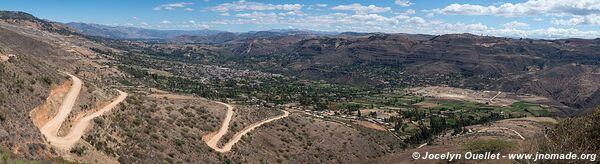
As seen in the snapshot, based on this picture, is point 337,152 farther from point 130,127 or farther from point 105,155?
point 105,155

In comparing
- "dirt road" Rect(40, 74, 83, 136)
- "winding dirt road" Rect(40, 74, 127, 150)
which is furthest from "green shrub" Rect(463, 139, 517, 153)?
"dirt road" Rect(40, 74, 83, 136)

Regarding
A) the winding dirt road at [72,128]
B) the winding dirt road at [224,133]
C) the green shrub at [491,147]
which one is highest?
the winding dirt road at [72,128]

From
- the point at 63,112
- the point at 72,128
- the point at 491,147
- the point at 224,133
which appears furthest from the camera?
the point at 224,133

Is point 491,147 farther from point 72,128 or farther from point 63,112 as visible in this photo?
point 63,112

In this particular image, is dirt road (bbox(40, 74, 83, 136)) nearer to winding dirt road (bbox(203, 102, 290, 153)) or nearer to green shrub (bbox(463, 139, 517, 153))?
winding dirt road (bbox(203, 102, 290, 153))

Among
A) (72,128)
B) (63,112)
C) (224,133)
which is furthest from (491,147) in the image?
(63,112)

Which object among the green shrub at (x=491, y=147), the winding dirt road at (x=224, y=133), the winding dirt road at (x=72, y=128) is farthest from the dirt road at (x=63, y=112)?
the green shrub at (x=491, y=147)

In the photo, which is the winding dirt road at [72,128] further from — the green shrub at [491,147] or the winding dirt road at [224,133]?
the green shrub at [491,147]

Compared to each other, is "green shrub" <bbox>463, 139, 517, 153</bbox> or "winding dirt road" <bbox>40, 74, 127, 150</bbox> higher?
"winding dirt road" <bbox>40, 74, 127, 150</bbox>
